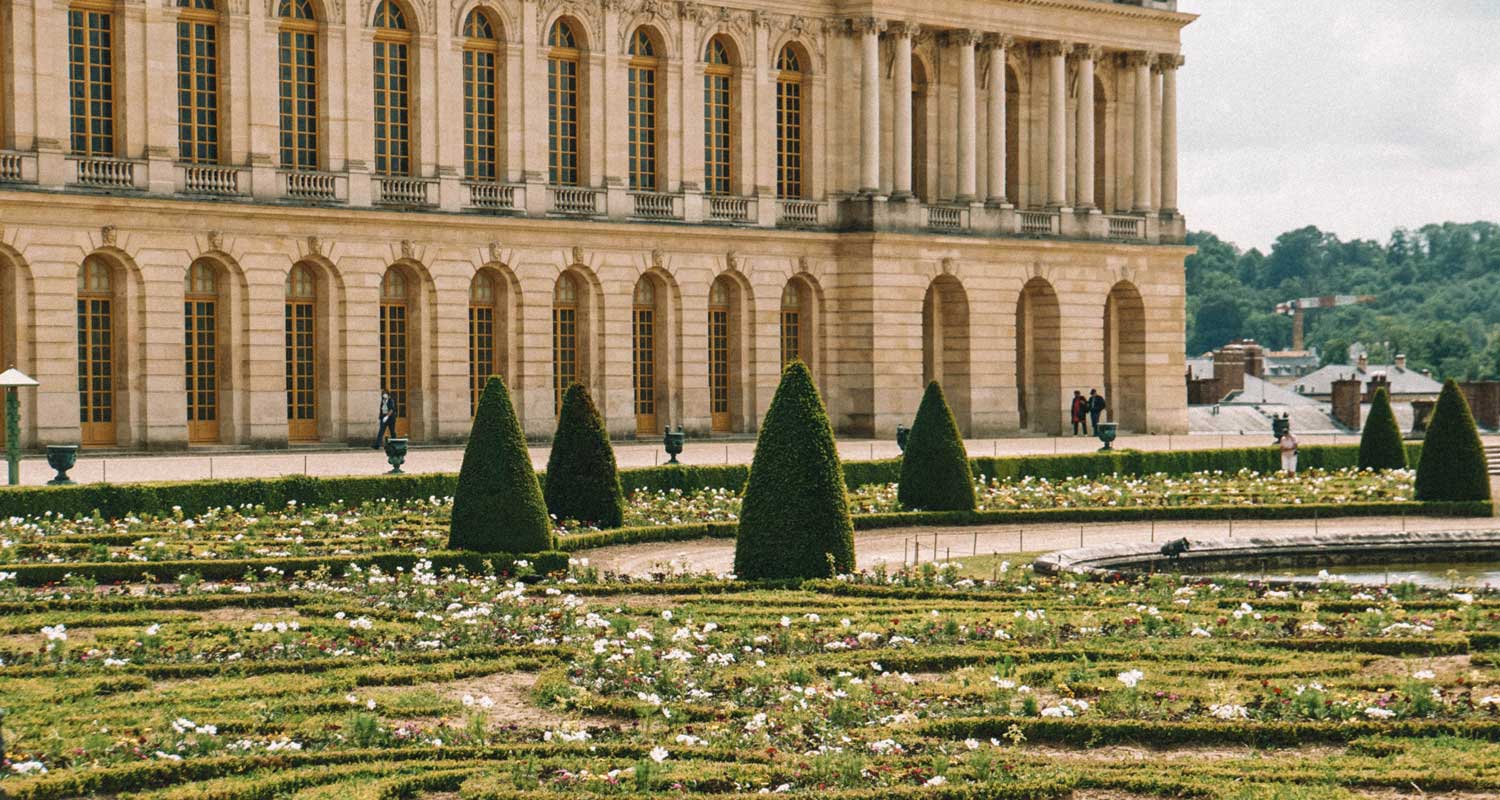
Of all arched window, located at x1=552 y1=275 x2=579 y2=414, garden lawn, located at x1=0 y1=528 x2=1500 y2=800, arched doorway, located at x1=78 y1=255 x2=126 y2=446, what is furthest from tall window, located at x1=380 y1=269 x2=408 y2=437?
garden lawn, located at x1=0 y1=528 x2=1500 y2=800

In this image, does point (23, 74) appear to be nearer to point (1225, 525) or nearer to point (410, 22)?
point (410, 22)

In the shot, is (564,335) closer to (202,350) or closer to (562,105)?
(562,105)

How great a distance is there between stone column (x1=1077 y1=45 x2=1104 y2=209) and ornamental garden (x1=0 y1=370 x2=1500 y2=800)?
117 ft

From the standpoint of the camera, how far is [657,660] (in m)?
19.0

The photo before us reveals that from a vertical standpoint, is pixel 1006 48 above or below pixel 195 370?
above

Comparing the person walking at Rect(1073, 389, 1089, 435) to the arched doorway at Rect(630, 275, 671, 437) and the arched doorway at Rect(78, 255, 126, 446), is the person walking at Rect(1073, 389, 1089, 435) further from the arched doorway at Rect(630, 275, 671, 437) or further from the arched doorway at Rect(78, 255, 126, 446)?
the arched doorway at Rect(78, 255, 126, 446)

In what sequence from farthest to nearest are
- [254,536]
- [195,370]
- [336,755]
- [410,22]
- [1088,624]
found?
[410,22]
[195,370]
[254,536]
[1088,624]
[336,755]

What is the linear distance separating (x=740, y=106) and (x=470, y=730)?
145 feet

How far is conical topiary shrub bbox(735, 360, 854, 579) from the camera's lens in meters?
25.5

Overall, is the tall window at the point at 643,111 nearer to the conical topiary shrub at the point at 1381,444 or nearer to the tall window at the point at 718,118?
the tall window at the point at 718,118

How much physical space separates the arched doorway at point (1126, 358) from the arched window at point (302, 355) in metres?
28.1

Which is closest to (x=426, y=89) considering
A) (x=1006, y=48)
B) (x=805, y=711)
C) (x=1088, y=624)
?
(x=1006, y=48)

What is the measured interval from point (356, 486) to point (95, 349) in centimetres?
1543

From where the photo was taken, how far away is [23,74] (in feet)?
148
